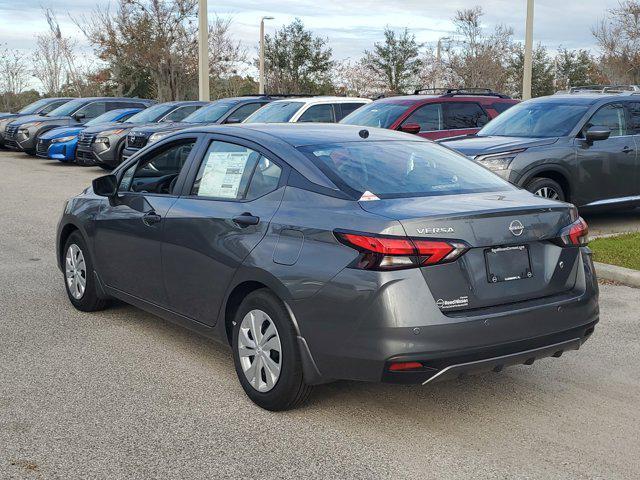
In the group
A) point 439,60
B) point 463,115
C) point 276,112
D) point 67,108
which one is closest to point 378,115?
point 463,115

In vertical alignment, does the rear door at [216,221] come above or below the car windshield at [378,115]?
below

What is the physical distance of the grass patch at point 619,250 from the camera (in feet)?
27.5

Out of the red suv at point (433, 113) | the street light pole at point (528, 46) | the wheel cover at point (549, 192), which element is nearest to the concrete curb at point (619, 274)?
the wheel cover at point (549, 192)

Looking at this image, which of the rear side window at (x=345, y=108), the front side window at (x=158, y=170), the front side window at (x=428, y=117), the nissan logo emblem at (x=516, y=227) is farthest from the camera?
the rear side window at (x=345, y=108)

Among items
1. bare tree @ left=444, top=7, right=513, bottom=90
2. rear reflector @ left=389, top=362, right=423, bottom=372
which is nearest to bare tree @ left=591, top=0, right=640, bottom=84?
bare tree @ left=444, top=7, right=513, bottom=90

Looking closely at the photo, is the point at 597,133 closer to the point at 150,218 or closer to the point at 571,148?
the point at 571,148

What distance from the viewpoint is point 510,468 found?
3.96 m

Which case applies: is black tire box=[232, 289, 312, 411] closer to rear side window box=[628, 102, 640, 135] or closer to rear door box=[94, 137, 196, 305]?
rear door box=[94, 137, 196, 305]

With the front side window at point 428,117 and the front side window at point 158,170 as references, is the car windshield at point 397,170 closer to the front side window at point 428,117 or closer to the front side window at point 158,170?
the front side window at point 158,170

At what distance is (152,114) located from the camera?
20531 millimetres

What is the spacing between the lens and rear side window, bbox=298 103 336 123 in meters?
15.2

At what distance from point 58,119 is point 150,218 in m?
19.6

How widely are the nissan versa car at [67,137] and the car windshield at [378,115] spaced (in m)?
8.78

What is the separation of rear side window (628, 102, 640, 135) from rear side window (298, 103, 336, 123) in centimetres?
571
